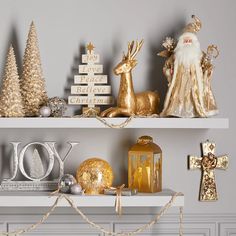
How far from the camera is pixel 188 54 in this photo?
196 cm

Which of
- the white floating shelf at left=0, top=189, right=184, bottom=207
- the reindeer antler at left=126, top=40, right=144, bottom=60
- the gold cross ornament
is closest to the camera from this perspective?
the white floating shelf at left=0, top=189, right=184, bottom=207

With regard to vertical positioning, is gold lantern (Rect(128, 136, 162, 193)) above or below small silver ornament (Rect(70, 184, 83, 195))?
above

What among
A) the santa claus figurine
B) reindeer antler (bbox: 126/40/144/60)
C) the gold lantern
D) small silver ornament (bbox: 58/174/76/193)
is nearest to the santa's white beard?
the santa claus figurine

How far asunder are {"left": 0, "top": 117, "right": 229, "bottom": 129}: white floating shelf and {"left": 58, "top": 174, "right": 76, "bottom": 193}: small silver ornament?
0.59ft

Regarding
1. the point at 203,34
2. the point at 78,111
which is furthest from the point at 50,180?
the point at 203,34

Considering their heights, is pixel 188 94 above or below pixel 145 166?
above

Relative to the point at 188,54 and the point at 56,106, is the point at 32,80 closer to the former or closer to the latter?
the point at 56,106

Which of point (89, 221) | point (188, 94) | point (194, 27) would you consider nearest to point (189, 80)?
point (188, 94)

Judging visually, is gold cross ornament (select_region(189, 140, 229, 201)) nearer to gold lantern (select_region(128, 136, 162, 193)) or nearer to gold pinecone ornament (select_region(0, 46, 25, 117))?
gold lantern (select_region(128, 136, 162, 193))

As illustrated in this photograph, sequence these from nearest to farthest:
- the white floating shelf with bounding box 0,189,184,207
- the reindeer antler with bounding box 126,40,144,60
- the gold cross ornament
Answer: the white floating shelf with bounding box 0,189,184,207
the reindeer antler with bounding box 126,40,144,60
the gold cross ornament

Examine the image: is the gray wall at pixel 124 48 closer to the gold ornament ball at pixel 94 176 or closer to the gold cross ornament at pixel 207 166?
the gold cross ornament at pixel 207 166

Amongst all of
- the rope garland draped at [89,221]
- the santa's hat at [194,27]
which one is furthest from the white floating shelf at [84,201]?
the santa's hat at [194,27]

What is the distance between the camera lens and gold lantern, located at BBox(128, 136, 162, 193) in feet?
6.44

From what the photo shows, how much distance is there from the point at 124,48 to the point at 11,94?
451mm
